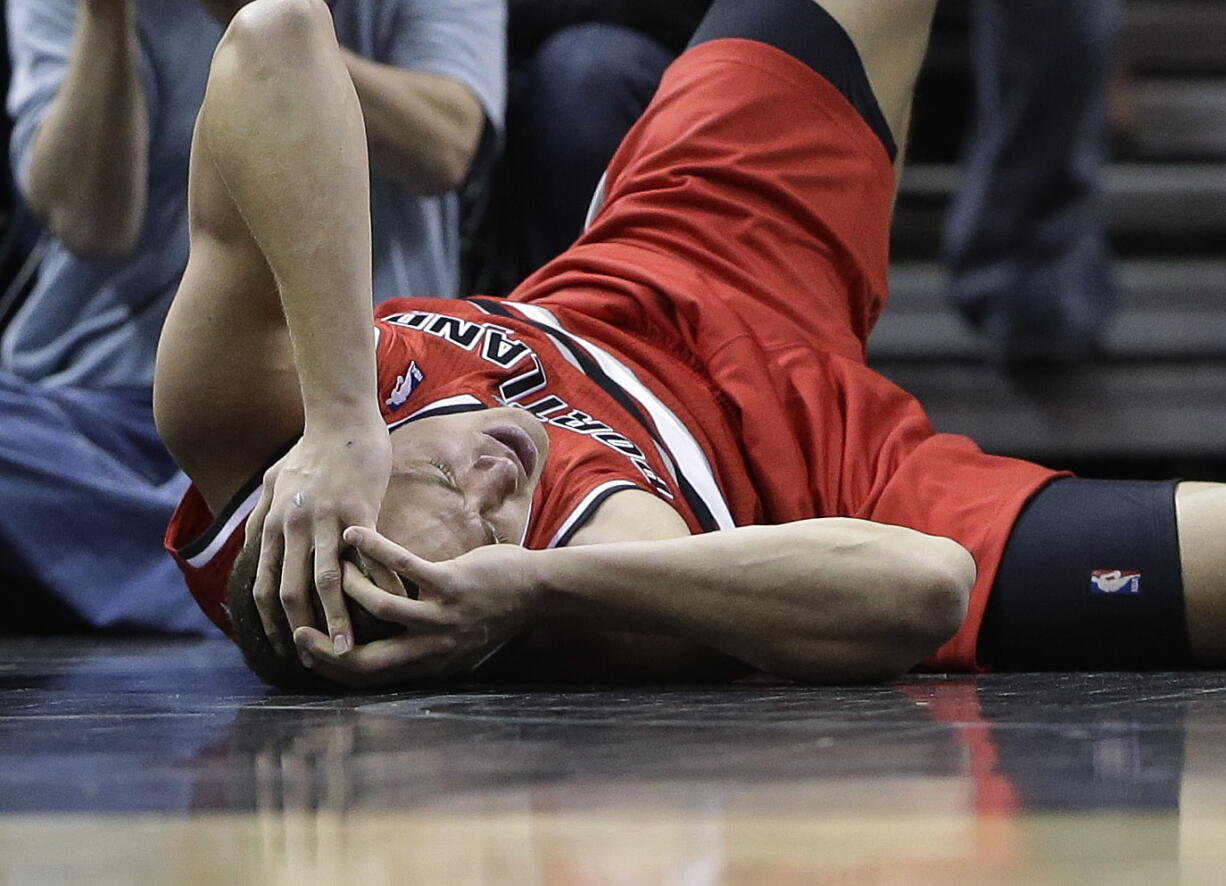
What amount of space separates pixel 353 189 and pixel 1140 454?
6.96 feet

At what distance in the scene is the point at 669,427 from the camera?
1.45 meters

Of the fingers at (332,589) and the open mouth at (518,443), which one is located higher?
the open mouth at (518,443)

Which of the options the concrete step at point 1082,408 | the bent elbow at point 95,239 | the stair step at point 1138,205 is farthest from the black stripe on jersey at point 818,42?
the stair step at point 1138,205

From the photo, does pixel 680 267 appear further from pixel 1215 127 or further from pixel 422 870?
pixel 1215 127

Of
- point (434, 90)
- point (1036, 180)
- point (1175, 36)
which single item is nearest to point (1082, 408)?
point (1036, 180)

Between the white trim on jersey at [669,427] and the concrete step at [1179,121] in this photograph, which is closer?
the white trim on jersey at [669,427]

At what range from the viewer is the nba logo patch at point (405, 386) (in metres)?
1.31

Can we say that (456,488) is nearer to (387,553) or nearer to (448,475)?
(448,475)

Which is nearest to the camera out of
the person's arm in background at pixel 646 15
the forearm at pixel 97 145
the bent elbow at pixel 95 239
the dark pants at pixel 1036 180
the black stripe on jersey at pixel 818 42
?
the black stripe on jersey at pixel 818 42

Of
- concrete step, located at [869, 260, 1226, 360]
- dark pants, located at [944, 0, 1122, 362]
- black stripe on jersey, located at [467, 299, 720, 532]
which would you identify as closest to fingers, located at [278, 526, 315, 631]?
black stripe on jersey, located at [467, 299, 720, 532]

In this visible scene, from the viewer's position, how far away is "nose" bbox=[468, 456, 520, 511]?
1233 millimetres

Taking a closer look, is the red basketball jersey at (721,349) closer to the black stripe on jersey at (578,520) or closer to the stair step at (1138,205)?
the black stripe on jersey at (578,520)

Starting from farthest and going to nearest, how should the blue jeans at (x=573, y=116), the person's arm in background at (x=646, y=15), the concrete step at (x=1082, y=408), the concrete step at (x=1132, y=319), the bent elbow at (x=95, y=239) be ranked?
the concrete step at (x=1132, y=319) < the concrete step at (x=1082, y=408) < the person's arm in background at (x=646, y=15) < the blue jeans at (x=573, y=116) < the bent elbow at (x=95, y=239)

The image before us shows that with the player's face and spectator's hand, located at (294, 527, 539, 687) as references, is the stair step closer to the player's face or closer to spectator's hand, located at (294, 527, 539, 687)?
the player's face
